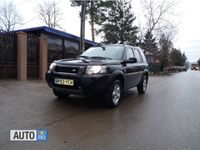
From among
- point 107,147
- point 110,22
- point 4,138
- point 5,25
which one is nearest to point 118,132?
point 107,147

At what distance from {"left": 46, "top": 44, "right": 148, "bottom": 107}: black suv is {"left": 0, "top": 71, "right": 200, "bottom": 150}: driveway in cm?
52

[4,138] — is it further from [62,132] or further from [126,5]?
[126,5]

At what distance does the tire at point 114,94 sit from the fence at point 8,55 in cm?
659

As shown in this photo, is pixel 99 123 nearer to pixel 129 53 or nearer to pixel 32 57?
pixel 129 53

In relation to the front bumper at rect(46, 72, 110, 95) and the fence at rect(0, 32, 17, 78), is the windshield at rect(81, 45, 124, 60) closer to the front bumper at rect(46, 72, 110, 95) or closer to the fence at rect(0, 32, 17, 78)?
the front bumper at rect(46, 72, 110, 95)

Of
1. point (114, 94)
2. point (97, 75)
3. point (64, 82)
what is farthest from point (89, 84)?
point (114, 94)

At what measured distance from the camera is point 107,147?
9.98 feet

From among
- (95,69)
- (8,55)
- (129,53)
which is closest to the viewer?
(95,69)

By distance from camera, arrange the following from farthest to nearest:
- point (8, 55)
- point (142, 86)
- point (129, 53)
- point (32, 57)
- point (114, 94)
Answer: point (32, 57), point (8, 55), point (142, 86), point (129, 53), point (114, 94)

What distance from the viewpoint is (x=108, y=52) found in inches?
248

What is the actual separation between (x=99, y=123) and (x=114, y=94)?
151cm

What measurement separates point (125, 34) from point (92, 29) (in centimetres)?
757

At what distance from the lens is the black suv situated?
4.92 m

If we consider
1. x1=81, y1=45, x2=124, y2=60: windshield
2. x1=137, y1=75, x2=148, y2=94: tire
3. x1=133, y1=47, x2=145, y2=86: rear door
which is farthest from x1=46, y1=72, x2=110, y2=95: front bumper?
x1=137, y1=75, x2=148, y2=94: tire
